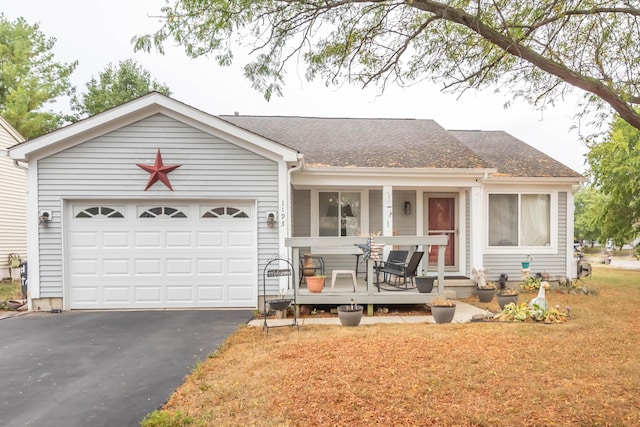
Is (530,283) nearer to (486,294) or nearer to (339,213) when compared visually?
(486,294)

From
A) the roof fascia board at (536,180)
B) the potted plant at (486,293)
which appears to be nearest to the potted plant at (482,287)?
the potted plant at (486,293)

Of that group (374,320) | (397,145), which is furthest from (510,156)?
(374,320)

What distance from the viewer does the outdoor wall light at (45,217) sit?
8078 millimetres

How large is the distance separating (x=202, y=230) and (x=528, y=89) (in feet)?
22.3

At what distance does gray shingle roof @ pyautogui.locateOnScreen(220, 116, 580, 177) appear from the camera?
991 cm

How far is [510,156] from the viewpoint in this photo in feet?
38.7

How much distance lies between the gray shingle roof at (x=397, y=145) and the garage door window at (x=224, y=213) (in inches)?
84.3

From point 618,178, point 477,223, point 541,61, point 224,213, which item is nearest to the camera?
point 541,61

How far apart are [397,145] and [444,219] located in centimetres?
245

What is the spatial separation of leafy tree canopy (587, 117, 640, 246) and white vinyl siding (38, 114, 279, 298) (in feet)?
27.4

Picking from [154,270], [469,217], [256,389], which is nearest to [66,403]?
[256,389]

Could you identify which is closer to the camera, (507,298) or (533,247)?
(507,298)

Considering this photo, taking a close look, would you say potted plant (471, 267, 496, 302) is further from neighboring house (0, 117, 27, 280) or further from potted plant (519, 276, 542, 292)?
neighboring house (0, 117, 27, 280)

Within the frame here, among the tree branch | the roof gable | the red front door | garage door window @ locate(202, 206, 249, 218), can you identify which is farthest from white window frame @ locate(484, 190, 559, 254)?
garage door window @ locate(202, 206, 249, 218)
